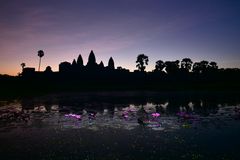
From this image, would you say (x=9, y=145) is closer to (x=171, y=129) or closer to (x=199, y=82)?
(x=171, y=129)

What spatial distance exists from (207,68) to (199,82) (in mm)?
48975

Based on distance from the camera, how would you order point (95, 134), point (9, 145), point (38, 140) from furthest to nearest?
point (95, 134)
point (38, 140)
point (9, 145)

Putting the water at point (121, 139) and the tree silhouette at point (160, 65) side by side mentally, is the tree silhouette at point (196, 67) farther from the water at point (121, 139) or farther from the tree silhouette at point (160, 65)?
the water at point (121, 139)

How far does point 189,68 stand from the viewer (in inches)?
6265

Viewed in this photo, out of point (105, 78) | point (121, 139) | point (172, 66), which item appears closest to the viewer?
point (121, 139)

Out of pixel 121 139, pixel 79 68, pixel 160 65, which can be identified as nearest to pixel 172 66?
pixel 160 65

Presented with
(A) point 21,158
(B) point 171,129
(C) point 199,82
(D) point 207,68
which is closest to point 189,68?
(D) point 207,68

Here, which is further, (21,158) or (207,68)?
(207,68)

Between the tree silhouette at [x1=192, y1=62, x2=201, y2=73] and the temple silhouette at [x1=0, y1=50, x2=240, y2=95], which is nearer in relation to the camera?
the temple silhouette at [x1=0, y1=50, x2=240, y2=95]

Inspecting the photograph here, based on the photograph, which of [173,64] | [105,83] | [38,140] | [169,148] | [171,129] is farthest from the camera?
[173,64]

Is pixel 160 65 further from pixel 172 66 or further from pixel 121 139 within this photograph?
pixel 121 139

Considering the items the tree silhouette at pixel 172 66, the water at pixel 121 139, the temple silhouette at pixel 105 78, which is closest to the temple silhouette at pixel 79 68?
the temple silhouette at pixel 105 78

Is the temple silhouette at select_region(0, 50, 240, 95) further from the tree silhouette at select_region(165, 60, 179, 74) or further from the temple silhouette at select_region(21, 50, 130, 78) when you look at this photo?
the tree silhouette at select_region(165, 60, 179, 74)

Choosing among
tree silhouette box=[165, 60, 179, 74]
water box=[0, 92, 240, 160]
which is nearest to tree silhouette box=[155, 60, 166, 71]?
tree silhouette box=[165, 60, 179, 74]
